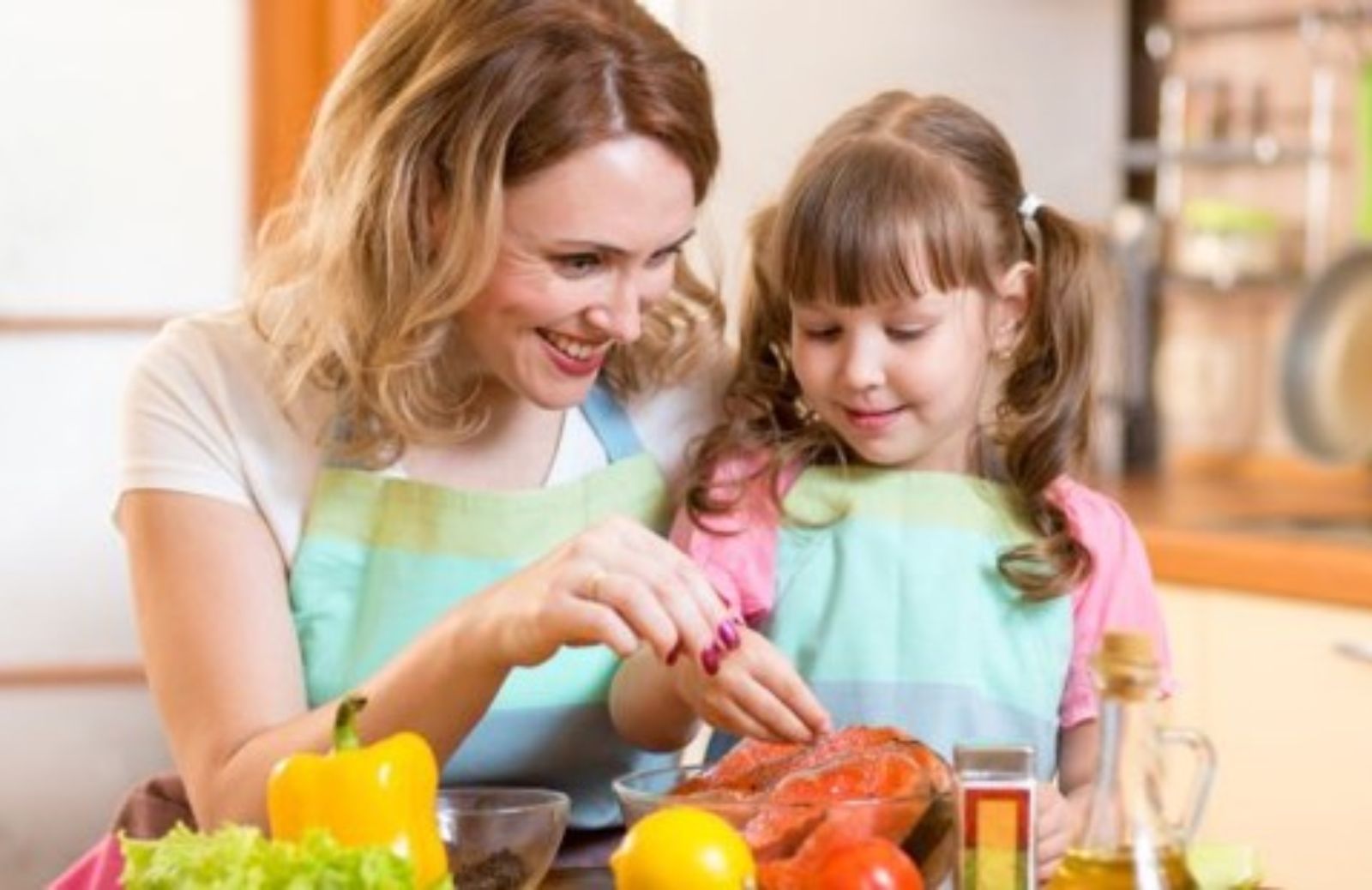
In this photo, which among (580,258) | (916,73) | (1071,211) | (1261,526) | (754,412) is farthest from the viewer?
(1071,211)

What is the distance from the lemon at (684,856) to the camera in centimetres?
146

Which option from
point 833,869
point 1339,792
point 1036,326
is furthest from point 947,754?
point 1339,792

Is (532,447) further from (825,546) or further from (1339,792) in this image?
(1339,792)

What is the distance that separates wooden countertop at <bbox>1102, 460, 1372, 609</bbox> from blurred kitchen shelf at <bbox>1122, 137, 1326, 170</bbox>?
1.45ft

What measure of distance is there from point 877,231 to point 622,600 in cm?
42

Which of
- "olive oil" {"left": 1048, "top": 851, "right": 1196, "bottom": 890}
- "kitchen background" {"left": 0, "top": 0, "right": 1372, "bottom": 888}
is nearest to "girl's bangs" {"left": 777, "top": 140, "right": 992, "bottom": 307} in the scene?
"olive oil" {"left": 1048, "top": 851, "right": 1196, "bottom": 890}

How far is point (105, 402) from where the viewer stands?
3.44 meters

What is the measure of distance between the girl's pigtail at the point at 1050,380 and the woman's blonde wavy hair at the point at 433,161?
0.88 ft

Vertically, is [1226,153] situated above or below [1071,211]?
above

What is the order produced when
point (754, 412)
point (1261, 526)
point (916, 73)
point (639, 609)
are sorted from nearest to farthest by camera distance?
1. point (639, 609)
2. point (754, 412)
3. point (1261, 526)
4. point (916, 73)

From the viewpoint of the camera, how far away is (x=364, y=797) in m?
1.50

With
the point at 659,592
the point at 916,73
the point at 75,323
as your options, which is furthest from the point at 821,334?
the point at 916,73

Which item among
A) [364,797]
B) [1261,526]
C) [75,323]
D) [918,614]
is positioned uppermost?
[364,797]

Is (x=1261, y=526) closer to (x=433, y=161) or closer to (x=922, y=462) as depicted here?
(x=922, y=462)
